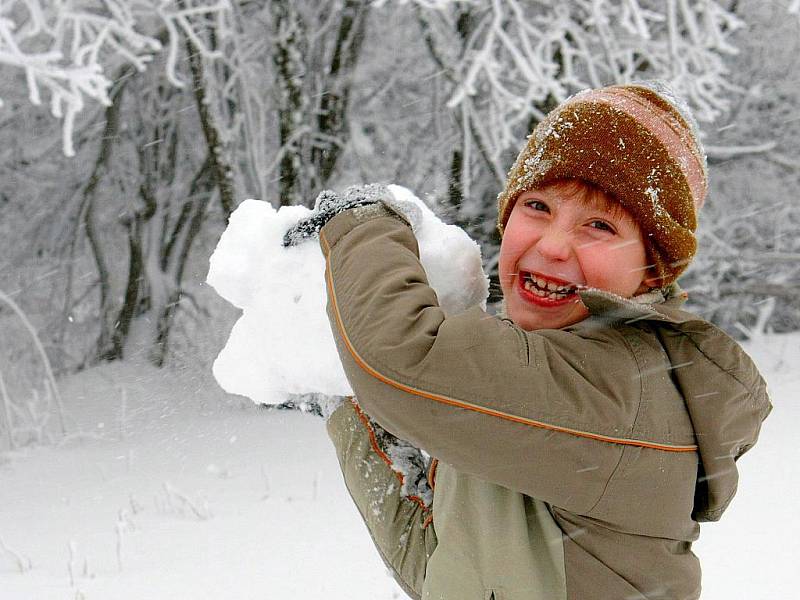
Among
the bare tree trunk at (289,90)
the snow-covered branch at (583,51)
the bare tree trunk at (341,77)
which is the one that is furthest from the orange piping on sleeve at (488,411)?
the bare tree trunk at (341,77)

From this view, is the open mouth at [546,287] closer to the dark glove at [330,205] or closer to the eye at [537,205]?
the eye at [537,205]

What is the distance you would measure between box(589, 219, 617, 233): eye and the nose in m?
0.06

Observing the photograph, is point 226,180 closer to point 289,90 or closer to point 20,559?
point 289,90

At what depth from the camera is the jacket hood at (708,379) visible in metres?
1.25

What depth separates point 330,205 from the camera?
4.91 feet

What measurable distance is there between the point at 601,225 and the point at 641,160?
0.14 metres

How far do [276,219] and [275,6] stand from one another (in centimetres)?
585

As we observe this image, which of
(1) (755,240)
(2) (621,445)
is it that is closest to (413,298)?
(2) (621,445)

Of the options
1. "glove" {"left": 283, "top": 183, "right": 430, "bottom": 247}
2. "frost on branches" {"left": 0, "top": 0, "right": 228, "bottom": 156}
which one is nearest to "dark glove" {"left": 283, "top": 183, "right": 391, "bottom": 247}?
"glove" {"left": 283, "top": 183, "right": 430, "bottom": 247}

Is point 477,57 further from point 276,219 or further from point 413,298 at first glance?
point 413,298

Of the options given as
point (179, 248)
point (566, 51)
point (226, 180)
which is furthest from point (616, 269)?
point (179, 248)

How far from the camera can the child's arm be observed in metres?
1.16

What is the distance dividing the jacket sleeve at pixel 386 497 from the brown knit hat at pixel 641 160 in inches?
26.0

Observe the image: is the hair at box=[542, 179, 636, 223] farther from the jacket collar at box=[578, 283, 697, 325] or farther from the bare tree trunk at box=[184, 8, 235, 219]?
the bare tree trunk at box=[184, 8, 235, 219]
